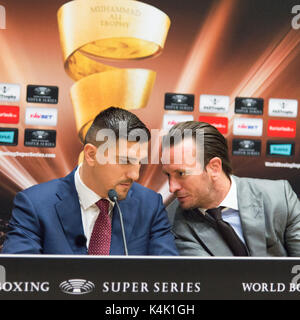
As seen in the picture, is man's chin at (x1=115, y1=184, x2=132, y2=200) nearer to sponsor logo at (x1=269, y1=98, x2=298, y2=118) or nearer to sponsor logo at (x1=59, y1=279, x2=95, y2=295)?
sponsor logo at (x1=59, y1=279, x2=95, y2=295)

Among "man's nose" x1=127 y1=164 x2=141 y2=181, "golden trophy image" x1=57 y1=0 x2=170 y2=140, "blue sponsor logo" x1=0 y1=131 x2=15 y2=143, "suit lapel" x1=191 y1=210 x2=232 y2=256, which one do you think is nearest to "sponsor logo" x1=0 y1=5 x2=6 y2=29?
"golden trophy image" x1=57 y1=0 x2=170 y2=140

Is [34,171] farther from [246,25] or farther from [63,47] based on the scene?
[246,25]

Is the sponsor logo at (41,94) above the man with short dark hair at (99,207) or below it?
above

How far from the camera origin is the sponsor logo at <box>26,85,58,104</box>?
6.07 feet

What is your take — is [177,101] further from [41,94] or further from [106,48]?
[41,94]

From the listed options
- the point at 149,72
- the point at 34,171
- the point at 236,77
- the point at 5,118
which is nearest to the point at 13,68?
the point at 5,118

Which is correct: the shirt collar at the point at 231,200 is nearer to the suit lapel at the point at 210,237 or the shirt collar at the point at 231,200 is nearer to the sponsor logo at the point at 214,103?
the suit lapel at the point at 210,237

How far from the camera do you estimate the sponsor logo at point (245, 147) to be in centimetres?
195

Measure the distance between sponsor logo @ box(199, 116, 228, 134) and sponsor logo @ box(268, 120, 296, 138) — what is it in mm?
200

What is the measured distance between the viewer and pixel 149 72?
6.27 ft

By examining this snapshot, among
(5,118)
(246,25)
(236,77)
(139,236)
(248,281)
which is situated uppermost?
(246,25)

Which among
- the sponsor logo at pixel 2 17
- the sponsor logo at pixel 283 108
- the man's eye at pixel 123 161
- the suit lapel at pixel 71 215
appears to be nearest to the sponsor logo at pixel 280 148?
the sponsor logo at pixel 283 108

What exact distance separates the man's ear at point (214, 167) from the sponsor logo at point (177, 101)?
10.4 inches
